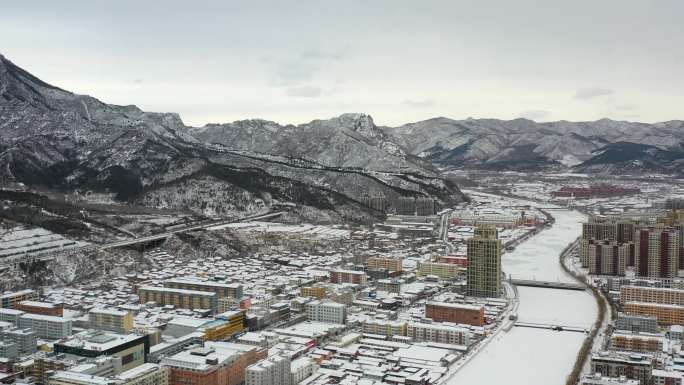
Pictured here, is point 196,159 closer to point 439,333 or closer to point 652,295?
point 652,295

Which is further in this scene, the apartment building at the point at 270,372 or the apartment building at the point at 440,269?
the apartment building at the point at 440,269

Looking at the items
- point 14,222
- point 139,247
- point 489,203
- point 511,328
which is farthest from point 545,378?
point 489,203

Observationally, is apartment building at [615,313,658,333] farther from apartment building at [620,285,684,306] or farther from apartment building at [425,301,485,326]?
apartment building at [425,301,485,326]

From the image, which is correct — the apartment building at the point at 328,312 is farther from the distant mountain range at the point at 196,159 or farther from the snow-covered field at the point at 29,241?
the distant mountain range at the point at 196,159

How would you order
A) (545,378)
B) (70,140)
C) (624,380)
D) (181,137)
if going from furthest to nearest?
(181,137) < (70,140) < (545,378) < (624,380)

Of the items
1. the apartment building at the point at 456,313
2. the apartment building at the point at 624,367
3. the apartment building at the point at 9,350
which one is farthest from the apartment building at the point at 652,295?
the apartment building at the point at 9,350

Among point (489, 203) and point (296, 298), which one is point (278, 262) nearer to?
point (296, 298)

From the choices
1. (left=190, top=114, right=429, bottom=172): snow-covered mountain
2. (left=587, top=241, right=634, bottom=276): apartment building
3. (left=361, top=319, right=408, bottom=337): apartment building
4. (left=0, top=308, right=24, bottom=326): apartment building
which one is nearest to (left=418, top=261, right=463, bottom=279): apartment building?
(left=587, top=241, right=634, bottom=276): apartment building
